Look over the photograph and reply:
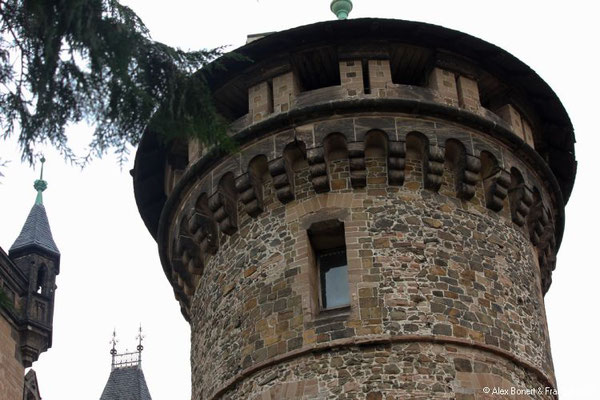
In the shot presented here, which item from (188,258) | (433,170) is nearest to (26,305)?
(188,258)

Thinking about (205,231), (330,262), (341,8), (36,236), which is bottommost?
(330,262)

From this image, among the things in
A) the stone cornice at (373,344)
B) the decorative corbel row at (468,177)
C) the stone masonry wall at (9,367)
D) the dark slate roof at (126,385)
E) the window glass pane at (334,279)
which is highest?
the dark slate roof at (126,385)

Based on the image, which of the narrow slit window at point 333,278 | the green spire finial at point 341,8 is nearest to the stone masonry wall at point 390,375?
the narrow slit window at point 333,278

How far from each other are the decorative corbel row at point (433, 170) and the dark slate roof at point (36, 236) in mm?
13770

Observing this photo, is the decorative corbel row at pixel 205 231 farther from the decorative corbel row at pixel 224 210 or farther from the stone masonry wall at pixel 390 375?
the stone masonry wall at pixel 390 375

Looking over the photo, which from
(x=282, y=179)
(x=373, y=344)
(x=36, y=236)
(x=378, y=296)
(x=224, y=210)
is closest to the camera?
(x=373, y=344)

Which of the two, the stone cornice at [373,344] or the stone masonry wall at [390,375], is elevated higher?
the stone cornice at [373,344]

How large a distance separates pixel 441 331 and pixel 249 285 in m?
2.58

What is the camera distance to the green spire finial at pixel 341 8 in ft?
65.1

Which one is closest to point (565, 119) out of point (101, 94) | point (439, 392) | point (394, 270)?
point (394, 270)

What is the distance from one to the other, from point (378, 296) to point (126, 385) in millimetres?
22801

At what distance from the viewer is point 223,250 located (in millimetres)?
15805

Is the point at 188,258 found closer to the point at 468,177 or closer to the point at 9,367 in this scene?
the point at 468,177

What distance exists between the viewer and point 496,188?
51.0 feet
